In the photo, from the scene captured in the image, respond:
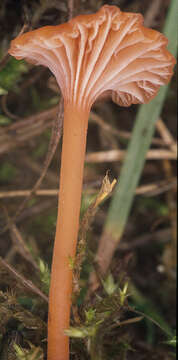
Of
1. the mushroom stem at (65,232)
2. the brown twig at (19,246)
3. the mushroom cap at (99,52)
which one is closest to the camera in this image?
the mushroom cap at (99,52)

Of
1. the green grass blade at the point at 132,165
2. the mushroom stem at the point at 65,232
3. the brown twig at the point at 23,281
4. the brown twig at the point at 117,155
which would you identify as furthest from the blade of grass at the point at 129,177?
the mushroom stem at the point at 65,232

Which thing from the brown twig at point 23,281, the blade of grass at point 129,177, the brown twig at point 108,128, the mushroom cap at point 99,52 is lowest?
the brown twig at point 23,281

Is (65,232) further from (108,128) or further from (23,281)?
(108,128)

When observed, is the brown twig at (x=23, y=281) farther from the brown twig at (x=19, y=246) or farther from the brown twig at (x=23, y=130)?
the brown twig at (x=23, y=130)

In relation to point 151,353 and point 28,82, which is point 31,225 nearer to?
point 28,82

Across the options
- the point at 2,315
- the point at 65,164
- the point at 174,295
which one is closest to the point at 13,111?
the point at 65,164

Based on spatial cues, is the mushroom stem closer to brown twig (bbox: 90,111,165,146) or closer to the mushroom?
the mushroom

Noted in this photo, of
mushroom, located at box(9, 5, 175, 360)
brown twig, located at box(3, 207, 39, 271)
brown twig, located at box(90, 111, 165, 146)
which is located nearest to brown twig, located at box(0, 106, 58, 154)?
brown twig, located at box(90, 111, 165, 146)
